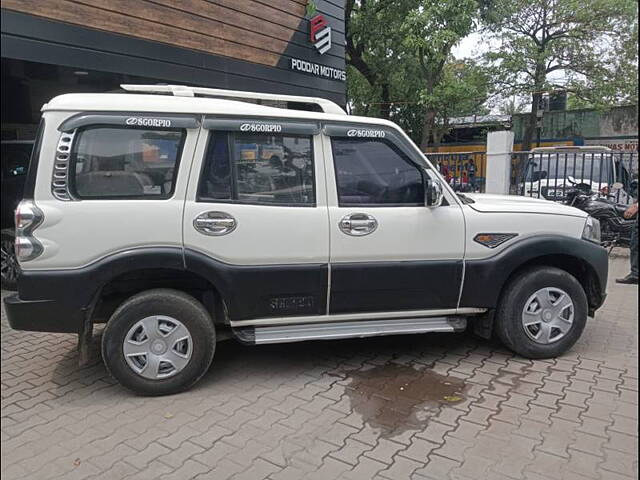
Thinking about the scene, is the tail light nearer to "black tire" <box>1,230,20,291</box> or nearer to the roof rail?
the roof rail

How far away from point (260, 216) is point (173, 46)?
4.19ft

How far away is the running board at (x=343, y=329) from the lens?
352cm

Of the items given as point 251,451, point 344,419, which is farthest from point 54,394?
point 344,419

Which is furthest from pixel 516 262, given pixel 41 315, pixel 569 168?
pixel 569 168

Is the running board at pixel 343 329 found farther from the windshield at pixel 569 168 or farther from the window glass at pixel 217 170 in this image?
the windshield at pixel 569 168

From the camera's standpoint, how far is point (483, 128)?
3533 mm

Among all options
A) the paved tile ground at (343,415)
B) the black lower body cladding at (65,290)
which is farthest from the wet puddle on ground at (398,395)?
the black lower body cladding at (65,290)

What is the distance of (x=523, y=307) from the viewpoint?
3826 millimetres

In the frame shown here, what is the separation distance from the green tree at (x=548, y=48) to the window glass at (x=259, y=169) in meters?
1.47

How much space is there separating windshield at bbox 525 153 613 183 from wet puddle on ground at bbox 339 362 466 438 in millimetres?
3377

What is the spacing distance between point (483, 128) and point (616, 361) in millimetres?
2063

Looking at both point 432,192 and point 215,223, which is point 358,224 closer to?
point 432,192

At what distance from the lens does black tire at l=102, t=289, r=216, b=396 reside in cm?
331

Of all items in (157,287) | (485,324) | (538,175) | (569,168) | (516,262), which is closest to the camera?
(157,287)
